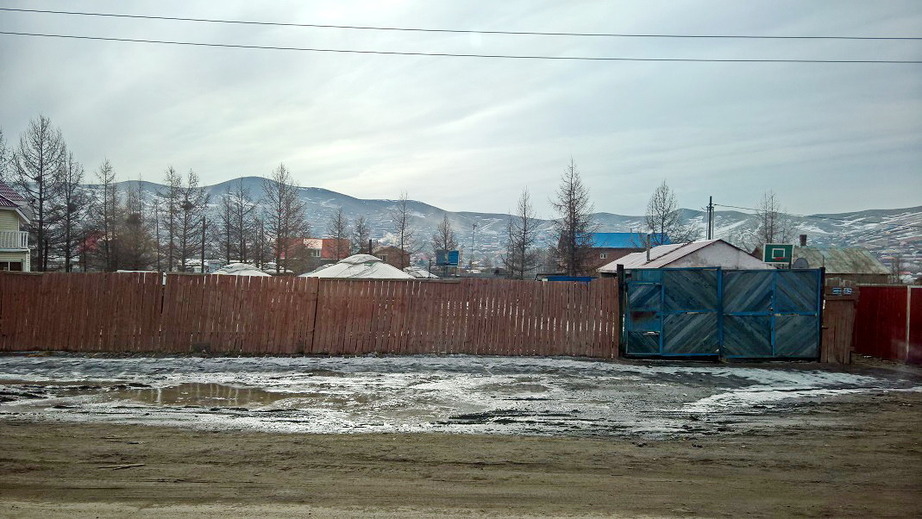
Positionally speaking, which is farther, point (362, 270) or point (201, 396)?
point (362, 270)

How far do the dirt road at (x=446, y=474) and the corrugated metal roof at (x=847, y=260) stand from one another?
65.9m

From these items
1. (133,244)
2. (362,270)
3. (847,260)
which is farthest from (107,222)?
(847,260)

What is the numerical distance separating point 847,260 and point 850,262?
14.8 inches

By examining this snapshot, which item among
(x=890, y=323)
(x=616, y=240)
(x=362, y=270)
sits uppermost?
(x=616, y=240)

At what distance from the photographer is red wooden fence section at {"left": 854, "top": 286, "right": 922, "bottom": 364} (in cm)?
1641

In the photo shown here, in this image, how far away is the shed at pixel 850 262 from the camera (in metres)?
66.4

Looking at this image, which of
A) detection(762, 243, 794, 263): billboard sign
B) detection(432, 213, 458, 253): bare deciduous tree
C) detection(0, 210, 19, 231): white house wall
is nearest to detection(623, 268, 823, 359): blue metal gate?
detection(762, 243, 794, 263): billboard sign

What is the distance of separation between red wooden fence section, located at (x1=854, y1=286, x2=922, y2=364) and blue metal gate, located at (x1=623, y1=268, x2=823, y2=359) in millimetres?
2657

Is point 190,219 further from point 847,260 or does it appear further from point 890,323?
point 847,260

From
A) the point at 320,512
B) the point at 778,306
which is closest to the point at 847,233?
the point at 778,306

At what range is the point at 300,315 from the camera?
16.1 m

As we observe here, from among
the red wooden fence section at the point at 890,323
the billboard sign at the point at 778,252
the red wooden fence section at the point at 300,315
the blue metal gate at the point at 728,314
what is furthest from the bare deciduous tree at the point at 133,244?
the red wooden fence section at the point at 890,323

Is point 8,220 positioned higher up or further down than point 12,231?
higher up

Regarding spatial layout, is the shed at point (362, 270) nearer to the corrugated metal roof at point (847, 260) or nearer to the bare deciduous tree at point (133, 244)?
the bare deciduous tree at point (133, 244)
